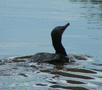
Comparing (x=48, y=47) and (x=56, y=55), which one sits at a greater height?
(x=56, y=55)

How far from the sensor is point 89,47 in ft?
70.3

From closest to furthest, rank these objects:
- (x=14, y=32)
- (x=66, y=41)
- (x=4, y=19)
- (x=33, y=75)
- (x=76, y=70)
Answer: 1. (x=33, y=75)
2. (x=76, y=70)
3. (x=66, y=41)
4. (x=14, y=32)
5. (x=4, y=19)

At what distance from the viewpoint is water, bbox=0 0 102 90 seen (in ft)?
45.8

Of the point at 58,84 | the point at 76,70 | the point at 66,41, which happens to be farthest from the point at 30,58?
the point at 66,41

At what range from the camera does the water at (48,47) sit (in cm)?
1395

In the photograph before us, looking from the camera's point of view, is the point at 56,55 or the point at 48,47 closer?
the point at 56,55

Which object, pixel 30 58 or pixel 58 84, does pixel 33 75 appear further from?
pixel 30 58

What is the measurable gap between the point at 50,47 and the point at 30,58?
421 centimetres

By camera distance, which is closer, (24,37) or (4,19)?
(24,37)

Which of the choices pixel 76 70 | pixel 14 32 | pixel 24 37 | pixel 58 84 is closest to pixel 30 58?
pixel 76 70

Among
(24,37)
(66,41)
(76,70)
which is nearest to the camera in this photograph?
(76,70)

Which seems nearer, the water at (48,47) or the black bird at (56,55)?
the water at (48,47)

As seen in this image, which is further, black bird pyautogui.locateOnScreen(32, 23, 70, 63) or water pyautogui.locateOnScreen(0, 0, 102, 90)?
black bird pyautogui.locateOnScreen(32, 23, 70, 63)

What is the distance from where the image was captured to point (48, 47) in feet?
71.3
